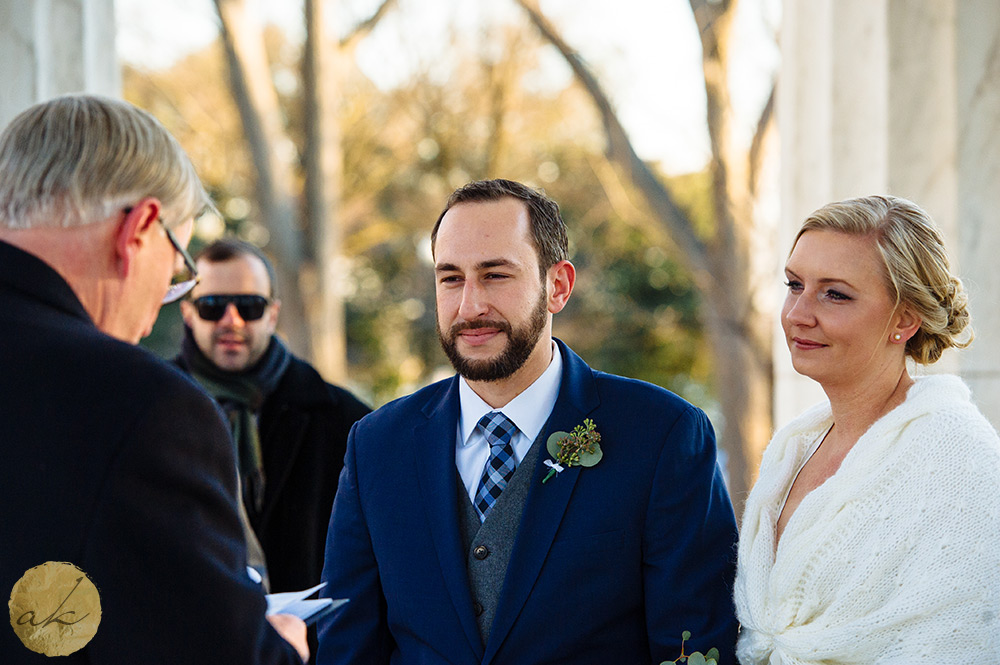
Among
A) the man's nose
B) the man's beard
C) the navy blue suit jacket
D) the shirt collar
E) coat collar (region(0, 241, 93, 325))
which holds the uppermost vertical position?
coat collar (region(0, 241, 93, 325))

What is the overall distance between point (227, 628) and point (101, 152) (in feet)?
2.56

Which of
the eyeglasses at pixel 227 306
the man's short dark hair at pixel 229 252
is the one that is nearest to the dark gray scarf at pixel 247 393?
the eyeglasses at pixel 227 306

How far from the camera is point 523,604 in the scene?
Result: 86.0 inches

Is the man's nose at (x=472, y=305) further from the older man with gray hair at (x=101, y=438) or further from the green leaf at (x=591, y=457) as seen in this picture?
the older man with gray hair at (x=101, y=438)

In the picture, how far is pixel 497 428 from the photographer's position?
2410 millimetres

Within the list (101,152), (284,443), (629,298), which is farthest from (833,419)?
(629,298)

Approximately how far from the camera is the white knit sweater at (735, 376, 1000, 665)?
190 centimetres

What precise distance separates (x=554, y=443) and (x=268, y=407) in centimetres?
183

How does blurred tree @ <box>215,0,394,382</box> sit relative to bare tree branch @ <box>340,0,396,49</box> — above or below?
below

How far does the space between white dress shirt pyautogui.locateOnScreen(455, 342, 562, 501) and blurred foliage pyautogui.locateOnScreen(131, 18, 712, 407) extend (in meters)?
4.29

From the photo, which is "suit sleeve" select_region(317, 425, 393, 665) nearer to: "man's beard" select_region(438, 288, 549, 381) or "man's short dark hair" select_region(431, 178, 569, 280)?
"man's beard" select_region(438, 288, 549, 381)

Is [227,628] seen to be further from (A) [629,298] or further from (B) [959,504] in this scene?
(A) [629,298]

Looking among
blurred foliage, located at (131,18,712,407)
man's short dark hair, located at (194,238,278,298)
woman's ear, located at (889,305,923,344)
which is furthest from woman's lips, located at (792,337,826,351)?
blurred foliage, located at (131,18,712,407)

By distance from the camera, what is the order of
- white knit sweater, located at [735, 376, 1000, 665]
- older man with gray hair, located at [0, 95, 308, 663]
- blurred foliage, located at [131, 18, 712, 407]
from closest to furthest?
older man with gray hair, located at [0, 95, 308, 663]
white knit sweater, located at [735, 376, 1000, 665]
blurred foliage, located at [131, 18, 712, 407]
